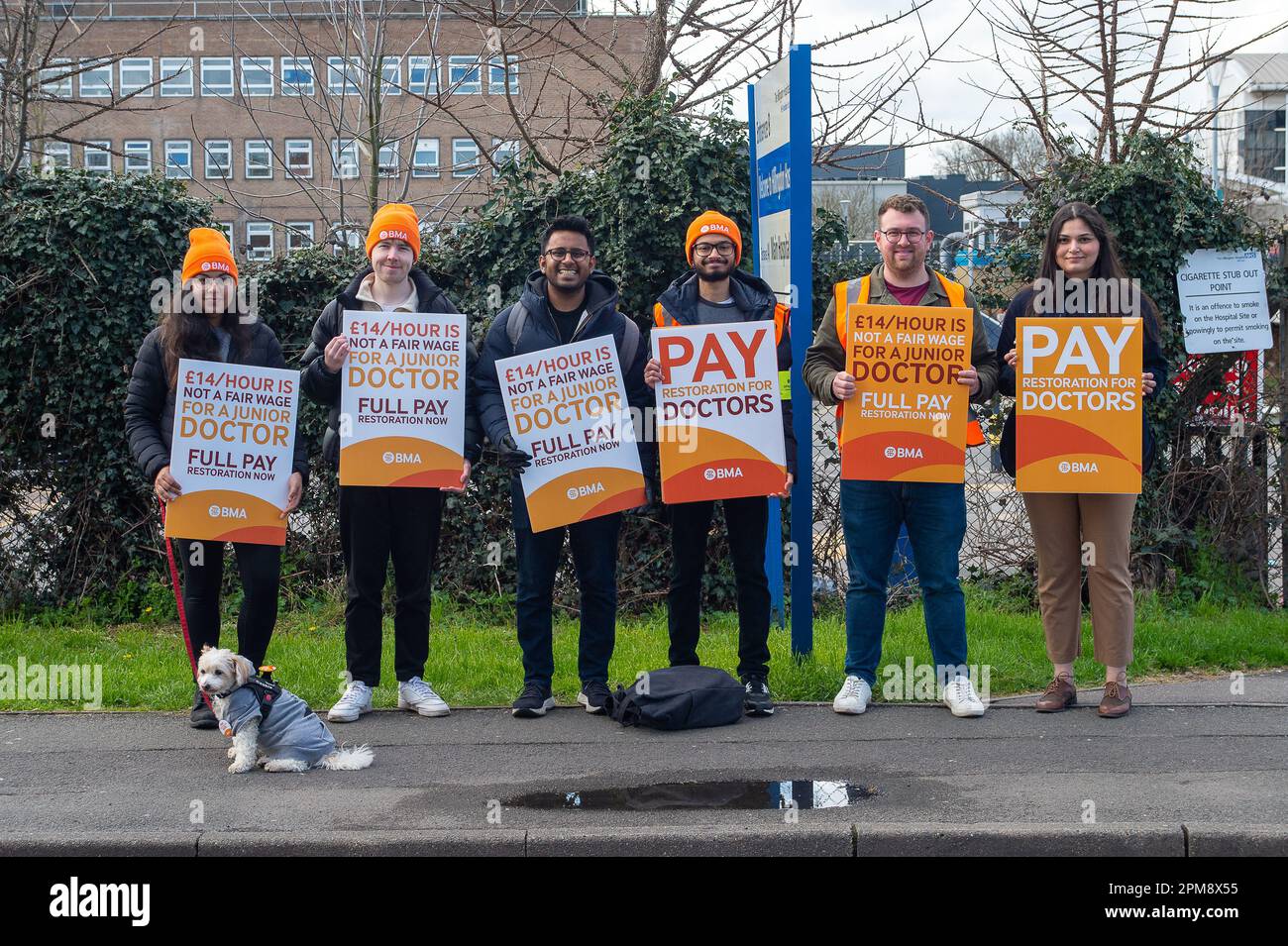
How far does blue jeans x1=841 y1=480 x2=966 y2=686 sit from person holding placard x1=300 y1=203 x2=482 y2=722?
6.84 feet

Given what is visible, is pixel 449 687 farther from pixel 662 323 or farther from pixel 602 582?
pixel 662 323

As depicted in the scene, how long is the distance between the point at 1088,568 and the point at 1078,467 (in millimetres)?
568

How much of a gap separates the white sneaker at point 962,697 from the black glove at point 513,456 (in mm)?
2441

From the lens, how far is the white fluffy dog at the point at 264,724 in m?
5.86

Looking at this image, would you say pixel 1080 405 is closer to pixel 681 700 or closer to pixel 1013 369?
pixel 1013 369

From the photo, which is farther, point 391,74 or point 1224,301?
point 391,74

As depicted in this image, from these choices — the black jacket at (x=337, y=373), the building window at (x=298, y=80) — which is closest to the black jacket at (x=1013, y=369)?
the black jacket at (x=337, y=373)

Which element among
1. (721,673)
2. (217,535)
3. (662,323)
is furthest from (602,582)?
(217,535)

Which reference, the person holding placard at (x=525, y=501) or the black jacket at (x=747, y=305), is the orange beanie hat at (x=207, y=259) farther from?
the black jacket at (x=747, y=305)

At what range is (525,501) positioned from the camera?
23.0 ft

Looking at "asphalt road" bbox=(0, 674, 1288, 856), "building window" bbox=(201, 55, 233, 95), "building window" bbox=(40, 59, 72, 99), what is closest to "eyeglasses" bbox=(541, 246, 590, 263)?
"asphalt road" bbox=(0, 674, 1288, 856)

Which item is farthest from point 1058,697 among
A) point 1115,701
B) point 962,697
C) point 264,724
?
point 264,724

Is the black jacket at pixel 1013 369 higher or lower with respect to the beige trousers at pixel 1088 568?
higher
